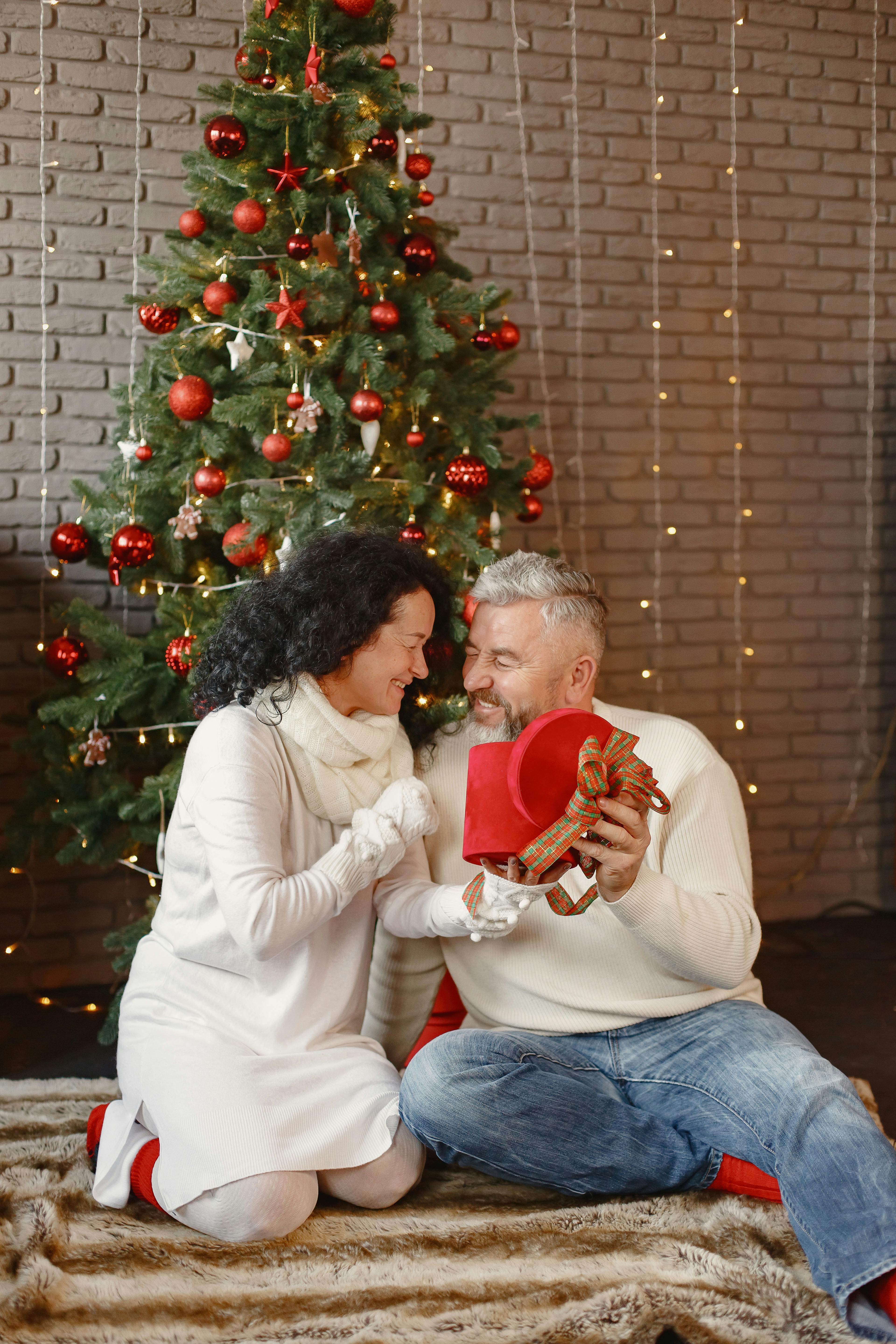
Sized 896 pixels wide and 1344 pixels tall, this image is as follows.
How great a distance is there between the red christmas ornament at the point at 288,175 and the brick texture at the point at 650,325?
0.94 metres

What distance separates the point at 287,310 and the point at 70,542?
77cm

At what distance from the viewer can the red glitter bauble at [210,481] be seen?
223cm

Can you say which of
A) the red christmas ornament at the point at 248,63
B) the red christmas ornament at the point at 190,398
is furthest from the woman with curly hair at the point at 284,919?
the red christmas ornament at the point at 248,63

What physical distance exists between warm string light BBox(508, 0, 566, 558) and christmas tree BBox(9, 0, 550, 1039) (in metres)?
0.91

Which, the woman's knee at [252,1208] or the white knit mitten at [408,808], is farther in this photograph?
the white knit mitten at [408,808]

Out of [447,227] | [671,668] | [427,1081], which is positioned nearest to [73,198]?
[447,227]

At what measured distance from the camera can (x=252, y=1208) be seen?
4.93 ft

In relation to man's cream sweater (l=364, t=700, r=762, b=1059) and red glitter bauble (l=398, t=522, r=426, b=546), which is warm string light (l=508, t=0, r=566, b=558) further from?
man's cream sweater (l=364, t=700, r=762, b=1059)

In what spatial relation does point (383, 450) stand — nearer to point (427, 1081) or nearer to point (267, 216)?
point (267, 216)

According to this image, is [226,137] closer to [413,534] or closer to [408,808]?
[413,534]

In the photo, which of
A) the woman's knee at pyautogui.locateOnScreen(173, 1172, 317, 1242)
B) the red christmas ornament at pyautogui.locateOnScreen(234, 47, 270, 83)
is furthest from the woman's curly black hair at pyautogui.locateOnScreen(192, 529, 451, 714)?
the red christmas ornament at pyautogui.locateOnScreen(234, 47, 270, 83)

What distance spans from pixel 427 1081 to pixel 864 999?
1.81 m

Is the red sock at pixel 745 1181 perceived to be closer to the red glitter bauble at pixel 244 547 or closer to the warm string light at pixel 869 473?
the red glitter bauble at pixel 244 547

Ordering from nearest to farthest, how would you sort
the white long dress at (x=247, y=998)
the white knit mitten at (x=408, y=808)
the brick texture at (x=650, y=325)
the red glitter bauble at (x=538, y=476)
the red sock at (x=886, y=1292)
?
1. the red sock at (x=886, y=1292)
2. the white long dress at (x=247, y=998)
3. the white knit mitten at (x=408, y=808)
4. the red glitter bauble at (x=538, y=476)
5. the brick texture at (x=650, y=325)
